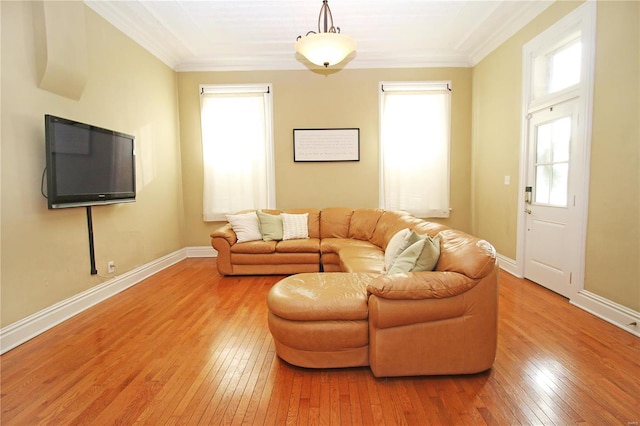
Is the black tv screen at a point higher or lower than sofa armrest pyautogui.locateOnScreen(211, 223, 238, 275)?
higher

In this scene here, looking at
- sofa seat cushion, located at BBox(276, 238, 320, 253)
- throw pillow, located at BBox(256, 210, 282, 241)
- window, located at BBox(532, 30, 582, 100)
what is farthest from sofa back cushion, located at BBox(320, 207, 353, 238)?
window, located at BBox(532, 30, 582, 100)

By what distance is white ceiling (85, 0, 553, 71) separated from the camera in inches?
135

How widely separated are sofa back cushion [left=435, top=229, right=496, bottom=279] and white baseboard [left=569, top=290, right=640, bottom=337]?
160 centimetres

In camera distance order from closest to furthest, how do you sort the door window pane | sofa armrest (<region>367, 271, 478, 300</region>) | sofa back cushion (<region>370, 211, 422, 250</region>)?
1. sofa armrest (<region>367, 271, 478, 300</region>)
2. the door window pane
3. sofa back cushion (<region>370, 211, 422, 250</region>)

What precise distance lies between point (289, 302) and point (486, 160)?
4003 mm

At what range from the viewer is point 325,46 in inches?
113

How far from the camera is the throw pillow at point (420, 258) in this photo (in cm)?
205

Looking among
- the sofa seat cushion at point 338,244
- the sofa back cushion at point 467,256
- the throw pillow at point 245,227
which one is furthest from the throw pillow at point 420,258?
the throw pillow at point 245,227

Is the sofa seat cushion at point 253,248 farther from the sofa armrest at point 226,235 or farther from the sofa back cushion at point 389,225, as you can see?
the sofa back cushion at point 389,225

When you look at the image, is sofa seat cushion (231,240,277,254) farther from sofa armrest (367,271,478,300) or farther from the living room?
sofa armrest (367,271,478,300)

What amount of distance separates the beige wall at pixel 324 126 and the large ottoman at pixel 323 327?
316cm

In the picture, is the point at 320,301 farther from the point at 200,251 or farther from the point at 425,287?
the point at 200,251

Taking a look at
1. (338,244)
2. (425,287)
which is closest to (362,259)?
(338,244)

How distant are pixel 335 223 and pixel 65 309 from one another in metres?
3.20
